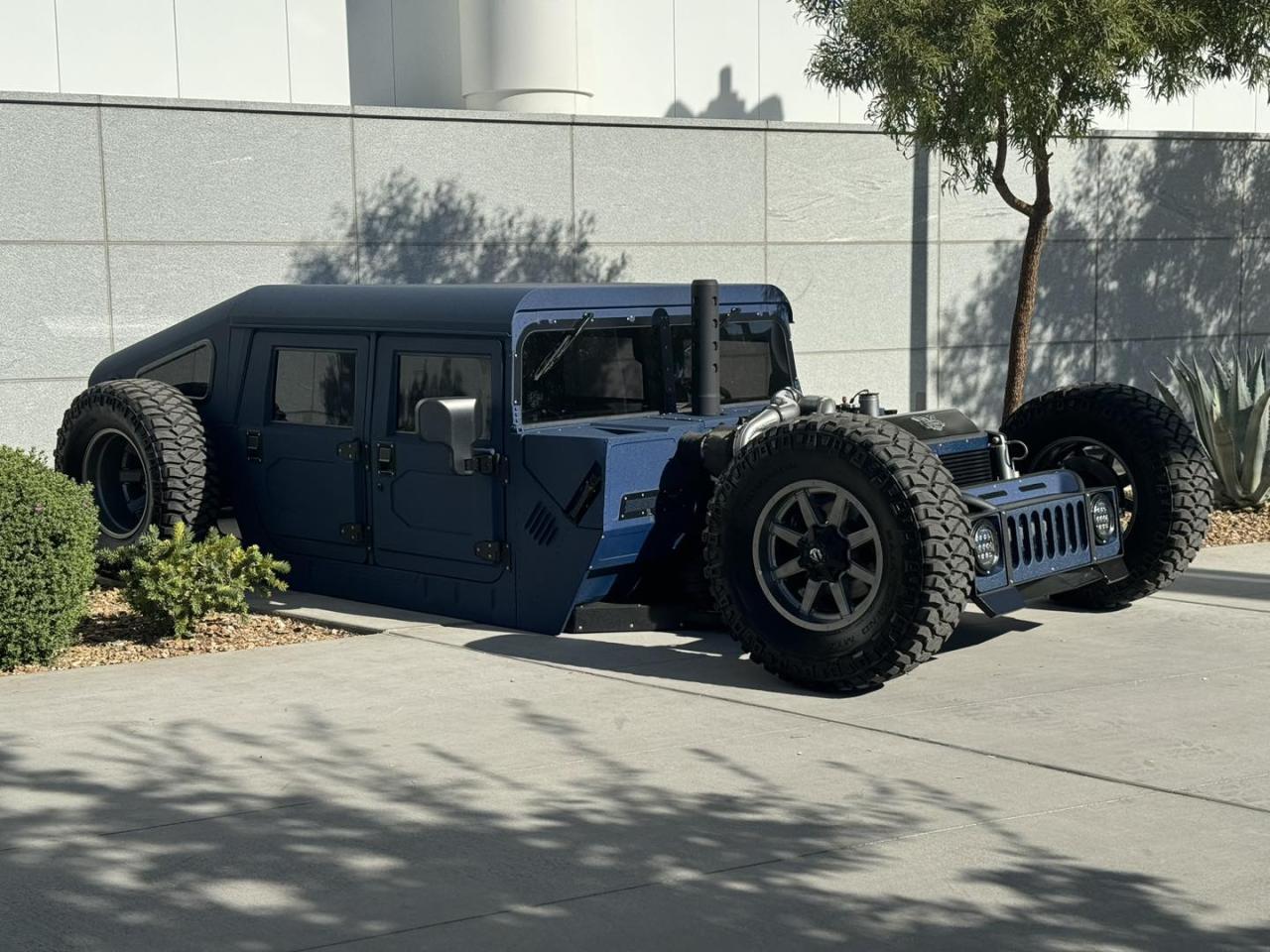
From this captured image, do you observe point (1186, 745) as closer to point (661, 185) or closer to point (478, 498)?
point (478, 498)

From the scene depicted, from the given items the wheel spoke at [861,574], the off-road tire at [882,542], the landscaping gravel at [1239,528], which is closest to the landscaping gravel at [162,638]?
the off-road tire at [882,542]

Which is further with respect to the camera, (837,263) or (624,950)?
(837,263)

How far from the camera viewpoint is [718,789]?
558 centimetres

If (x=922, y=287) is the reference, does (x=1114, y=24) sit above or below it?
above

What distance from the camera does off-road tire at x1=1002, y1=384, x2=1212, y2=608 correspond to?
321 inches

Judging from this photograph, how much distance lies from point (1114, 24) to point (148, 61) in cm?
802

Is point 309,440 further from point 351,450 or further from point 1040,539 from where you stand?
point 1040,539

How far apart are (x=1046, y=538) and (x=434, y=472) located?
9.27ft

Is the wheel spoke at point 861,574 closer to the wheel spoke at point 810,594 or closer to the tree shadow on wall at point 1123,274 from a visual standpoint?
the wheel spoke at point 810,594

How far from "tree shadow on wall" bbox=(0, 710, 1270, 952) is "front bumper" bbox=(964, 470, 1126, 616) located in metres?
1.54

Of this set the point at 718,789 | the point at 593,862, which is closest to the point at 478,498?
the point at 718,789

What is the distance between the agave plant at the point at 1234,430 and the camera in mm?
11672

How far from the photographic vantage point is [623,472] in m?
7.61

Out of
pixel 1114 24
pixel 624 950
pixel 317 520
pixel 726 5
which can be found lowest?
pixel 624 950
